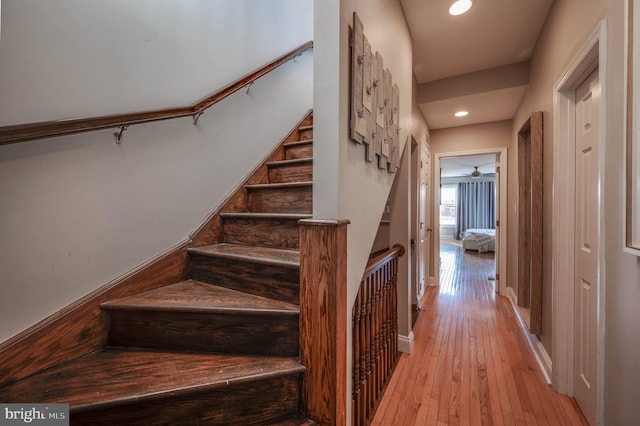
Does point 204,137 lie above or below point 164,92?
below

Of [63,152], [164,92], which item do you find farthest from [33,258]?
[164,92]

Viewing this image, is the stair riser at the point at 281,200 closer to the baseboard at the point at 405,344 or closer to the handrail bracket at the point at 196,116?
the handrail bracket at the point at 196,116

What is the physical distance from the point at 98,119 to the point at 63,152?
0.20 metres

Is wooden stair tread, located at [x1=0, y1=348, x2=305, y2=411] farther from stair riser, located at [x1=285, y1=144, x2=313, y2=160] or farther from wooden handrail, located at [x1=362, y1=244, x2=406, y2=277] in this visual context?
stair riser, located at [x1=285, y1=144, x2=313, y2=160]

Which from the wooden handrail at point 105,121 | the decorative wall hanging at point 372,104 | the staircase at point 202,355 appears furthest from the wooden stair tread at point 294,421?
the wooden handrail at point 105,121

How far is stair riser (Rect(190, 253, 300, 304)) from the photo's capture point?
1.22m

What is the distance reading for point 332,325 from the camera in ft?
3.27

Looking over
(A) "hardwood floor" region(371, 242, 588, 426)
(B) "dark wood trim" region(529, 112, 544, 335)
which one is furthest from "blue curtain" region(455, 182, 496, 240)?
(B) "dark wood trim" region(529, 112, 544, 335)

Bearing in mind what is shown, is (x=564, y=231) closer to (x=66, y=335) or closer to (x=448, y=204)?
(x=66, y=335)

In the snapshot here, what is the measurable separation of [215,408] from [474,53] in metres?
3.31

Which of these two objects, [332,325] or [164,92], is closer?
[332,325]

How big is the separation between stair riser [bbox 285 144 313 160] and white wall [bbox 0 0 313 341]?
484 millimetres

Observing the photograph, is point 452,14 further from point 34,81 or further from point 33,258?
point 33,258

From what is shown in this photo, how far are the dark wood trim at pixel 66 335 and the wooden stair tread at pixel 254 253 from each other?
1.06 ft
